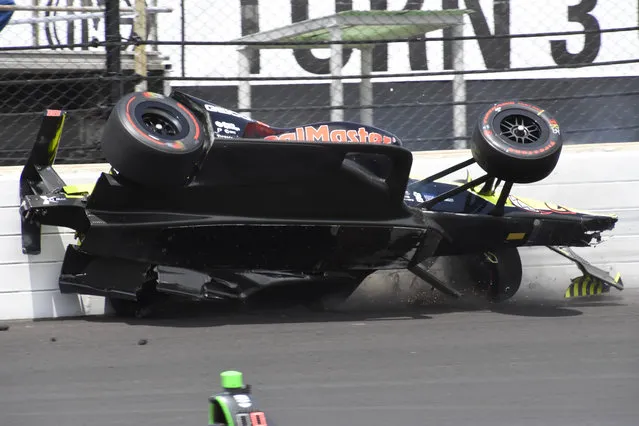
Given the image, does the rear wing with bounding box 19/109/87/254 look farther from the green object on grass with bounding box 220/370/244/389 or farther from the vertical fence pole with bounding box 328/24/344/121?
the green object on grass with bounding box 220/370/244/389

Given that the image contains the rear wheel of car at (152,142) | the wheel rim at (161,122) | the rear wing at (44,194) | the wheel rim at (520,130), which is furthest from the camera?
the wheel rim at (520,130)

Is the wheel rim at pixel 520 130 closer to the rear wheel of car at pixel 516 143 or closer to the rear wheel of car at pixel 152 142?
the rear wheel of car at pixel 516 143

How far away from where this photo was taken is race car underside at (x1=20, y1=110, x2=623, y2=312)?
5.18m

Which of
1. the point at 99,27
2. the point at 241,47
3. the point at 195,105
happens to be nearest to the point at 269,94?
the point at 241,47

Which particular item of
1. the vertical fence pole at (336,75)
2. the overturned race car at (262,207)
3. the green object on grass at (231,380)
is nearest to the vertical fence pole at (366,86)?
the vertical fence pole at (336,75)

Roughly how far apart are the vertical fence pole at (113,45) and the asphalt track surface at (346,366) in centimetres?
160

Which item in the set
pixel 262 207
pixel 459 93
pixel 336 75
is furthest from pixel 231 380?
pixel 459 93

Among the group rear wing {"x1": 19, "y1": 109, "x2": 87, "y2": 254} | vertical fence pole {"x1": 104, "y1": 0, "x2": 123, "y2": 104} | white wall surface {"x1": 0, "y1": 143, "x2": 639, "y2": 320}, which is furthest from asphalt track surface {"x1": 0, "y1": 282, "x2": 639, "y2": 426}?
vertical fence pole {"x1": 104, "y1": 0, "x2": 123, "y2": 104}

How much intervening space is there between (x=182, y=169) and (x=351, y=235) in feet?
3.58

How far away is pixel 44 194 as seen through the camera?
5441 mm

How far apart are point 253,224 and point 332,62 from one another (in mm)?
2565

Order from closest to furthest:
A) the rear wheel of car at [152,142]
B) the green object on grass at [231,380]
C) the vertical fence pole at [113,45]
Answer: the green object on grass at [231,380] < the rear wheel of car at [152,142] < the vertical fence pole at [113,45]

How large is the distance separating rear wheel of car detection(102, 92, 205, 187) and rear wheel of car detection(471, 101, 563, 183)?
157 cm

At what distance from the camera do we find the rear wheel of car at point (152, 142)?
488 cm
